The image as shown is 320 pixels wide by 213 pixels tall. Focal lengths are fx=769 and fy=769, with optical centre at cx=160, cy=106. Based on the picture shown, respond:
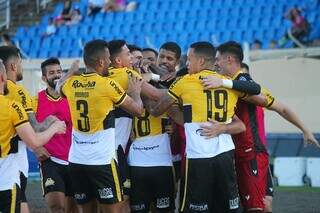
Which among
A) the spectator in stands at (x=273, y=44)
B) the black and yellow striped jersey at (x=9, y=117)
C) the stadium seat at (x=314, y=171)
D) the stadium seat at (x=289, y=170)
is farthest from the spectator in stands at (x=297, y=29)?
the black and yellow striped jersey at (x=9, y=117)

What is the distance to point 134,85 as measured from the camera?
859 centimetres

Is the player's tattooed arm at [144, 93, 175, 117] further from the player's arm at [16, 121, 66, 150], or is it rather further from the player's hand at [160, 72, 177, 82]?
the player's arm at [16, 121, 66, 150]

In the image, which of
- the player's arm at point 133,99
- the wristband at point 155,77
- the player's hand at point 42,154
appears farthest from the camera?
the player's hand at point 42,154

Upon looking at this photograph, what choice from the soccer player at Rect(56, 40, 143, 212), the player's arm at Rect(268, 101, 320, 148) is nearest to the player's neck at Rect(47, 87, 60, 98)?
the soccer player at Rect(56, 40, 143, 212)

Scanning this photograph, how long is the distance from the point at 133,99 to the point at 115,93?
24cm

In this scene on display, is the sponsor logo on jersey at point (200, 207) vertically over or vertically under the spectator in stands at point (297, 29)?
under

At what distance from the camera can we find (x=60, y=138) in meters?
10.3

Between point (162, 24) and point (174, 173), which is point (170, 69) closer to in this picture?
point (174, 173)

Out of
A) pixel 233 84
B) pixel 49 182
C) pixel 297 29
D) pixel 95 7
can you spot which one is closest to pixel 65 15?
pixel 95 7

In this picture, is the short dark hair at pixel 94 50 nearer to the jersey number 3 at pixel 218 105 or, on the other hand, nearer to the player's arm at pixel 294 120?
the jersey number 3 at pixel 218 105

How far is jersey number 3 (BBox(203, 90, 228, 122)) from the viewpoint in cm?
830

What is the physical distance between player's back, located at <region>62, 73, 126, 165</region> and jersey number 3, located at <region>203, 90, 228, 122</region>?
0.93 meters

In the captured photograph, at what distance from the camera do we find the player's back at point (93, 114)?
838cm

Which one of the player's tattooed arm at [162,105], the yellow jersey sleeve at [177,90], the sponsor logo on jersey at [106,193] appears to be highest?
the yellow jersey sleeve at [177,90]
